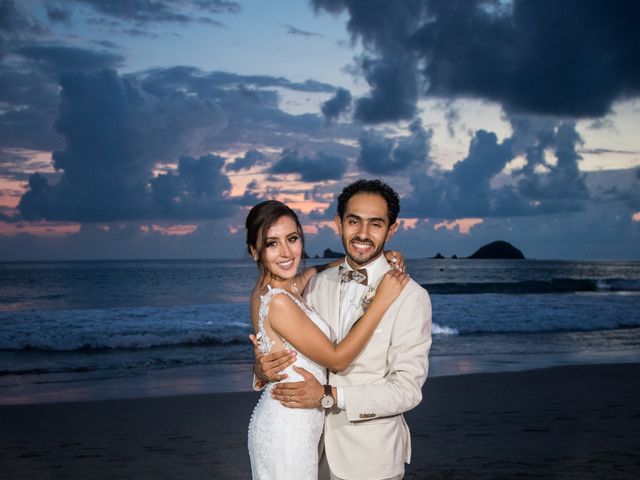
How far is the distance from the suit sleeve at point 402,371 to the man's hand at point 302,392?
152 mm

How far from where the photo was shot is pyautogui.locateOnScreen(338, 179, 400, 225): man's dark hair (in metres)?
3.20

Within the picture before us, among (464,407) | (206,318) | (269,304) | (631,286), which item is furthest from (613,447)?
(631,286)

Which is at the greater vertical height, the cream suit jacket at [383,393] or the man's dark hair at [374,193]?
the man's dark hair at [374,193]

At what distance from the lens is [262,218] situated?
10.4 feet

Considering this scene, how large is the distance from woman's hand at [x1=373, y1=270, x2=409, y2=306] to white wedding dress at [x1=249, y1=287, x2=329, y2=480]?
14.1 inches

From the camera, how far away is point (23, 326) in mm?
16656

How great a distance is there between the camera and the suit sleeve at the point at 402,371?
284 cm

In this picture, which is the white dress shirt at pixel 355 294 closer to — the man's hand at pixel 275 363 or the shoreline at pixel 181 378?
the man's hand at pixel 275 363

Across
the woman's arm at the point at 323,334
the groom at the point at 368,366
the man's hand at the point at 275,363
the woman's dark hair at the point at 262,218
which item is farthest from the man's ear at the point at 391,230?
the man's hand at the point at 275,363

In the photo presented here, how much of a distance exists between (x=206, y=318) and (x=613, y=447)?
13481mm

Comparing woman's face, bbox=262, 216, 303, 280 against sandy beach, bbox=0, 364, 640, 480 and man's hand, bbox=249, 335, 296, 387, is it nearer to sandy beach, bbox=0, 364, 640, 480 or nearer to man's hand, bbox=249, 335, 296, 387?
man's hand, bbox=249, 335, 296, 387

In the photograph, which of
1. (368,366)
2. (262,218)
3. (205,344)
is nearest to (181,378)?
(205,344)

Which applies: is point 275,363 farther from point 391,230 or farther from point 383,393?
point 391,230

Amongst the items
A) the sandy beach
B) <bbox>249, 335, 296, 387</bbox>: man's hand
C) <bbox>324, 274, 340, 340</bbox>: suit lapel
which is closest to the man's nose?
<bbox>324, 274, 340, 340</bbox>: suit lapel
